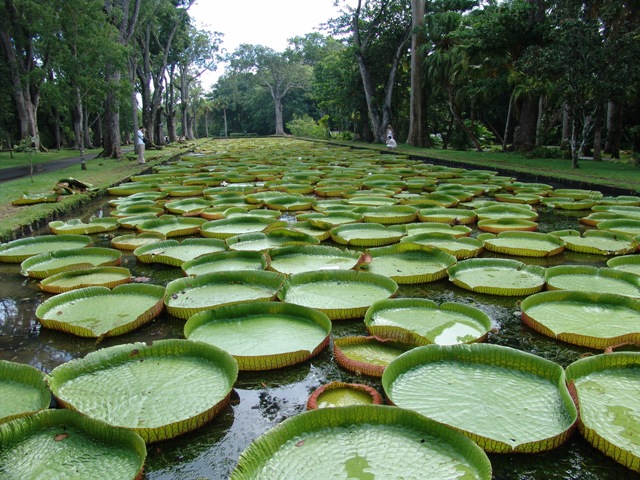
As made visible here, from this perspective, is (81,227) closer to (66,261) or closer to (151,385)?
(66,261)

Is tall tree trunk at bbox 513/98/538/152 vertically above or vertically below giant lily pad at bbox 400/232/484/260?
above

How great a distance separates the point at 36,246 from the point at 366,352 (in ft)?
13.4

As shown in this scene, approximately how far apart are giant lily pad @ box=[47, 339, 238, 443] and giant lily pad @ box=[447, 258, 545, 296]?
2.16 meters

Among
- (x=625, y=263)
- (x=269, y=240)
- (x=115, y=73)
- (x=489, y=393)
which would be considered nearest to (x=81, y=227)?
(x=269, y=240)

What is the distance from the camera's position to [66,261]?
4.36m

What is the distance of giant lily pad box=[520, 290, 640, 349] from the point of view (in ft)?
8.63

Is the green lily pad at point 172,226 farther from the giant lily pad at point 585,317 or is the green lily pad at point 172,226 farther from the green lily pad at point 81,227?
the giant lily pad at point 585,317

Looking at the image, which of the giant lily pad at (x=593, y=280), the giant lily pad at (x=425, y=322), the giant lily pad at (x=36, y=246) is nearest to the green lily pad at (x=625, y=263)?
the giant lily pad at (x=593, y=280)

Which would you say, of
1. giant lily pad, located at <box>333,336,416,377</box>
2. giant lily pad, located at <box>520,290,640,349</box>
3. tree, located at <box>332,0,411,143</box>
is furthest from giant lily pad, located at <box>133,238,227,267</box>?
tree, located at <box>332,0,411,143</box>

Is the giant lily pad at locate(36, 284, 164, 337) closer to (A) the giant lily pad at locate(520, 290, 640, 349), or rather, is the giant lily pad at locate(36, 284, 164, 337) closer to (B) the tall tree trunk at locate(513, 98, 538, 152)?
(A) the giant lily pad at locate(520, 290, 640, 349)

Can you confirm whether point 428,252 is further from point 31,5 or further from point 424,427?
point 31,5

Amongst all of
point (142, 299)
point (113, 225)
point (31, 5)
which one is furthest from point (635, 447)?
point (31, 5)

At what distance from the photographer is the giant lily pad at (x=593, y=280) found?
3383mm

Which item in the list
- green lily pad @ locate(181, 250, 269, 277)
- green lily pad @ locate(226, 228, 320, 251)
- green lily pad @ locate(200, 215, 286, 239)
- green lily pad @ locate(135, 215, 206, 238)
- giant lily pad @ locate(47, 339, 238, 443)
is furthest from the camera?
green lily pad @ locate(135, 215, 206, 238)
